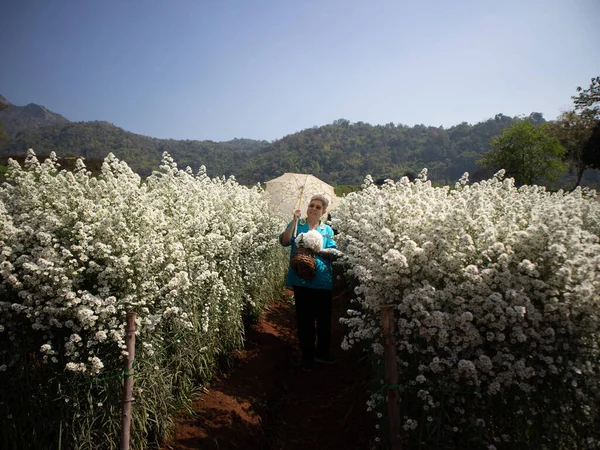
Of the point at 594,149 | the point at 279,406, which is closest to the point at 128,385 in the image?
the point at 279,406

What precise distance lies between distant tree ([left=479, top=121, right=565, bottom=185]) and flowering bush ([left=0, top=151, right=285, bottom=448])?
4065cm

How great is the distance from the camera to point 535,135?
34.9 metres

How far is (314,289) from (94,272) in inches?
110

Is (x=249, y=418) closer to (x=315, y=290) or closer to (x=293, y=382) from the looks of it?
(x=293, y=382)

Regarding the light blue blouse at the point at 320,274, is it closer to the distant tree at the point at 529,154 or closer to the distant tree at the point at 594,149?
the distant tree at the point at 594,149

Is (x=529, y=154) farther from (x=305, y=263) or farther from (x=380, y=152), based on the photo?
(x=380, y=152)

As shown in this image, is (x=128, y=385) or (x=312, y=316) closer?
(x=128, y=385)

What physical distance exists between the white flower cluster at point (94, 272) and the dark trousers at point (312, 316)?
3.66 ft

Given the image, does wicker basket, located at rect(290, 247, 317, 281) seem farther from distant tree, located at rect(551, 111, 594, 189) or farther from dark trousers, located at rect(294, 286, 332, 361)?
distant tree, located at rect(551, 111, 594, 189)

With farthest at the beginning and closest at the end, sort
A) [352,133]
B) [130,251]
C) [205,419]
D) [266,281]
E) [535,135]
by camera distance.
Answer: [352,133] < [535,135] < [266,281] < [205,419] < [130,251]

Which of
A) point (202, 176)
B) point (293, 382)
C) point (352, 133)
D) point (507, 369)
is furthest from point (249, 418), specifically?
point (352, 133)

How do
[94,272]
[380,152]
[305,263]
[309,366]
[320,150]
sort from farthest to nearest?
1. [320,150]
2. [380,152]
3. [309,366]
4. [305,263]
5. [94,272]

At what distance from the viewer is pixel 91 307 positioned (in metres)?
2.79

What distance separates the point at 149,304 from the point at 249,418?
194 cm
